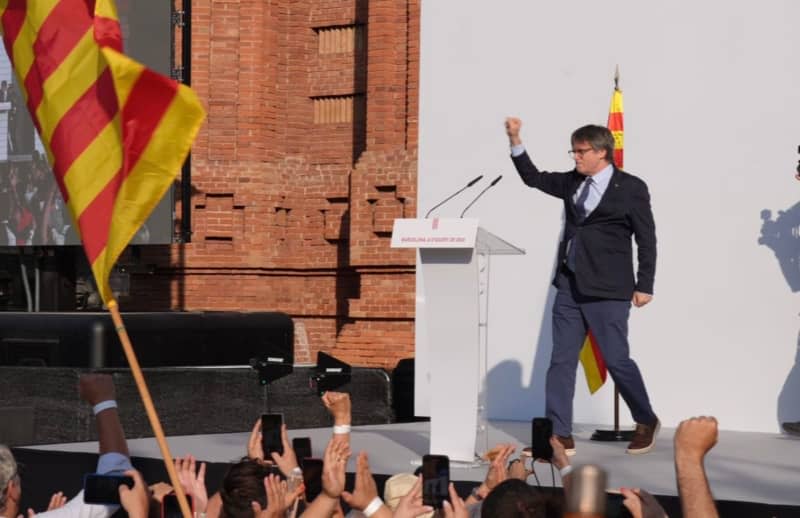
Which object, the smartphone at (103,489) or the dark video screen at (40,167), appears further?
the dark video screen at (40,167)

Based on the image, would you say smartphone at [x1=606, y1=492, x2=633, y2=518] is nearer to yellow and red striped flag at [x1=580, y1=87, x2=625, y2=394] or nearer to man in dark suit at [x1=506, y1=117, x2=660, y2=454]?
man in dark suit at [x1=506, y1=117, x2=660, y2=454]

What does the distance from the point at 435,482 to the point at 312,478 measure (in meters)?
0.40

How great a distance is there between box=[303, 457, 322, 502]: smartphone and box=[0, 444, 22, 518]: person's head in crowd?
2.31 ft

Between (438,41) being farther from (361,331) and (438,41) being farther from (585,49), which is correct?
(361,331)

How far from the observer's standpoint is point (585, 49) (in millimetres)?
7676

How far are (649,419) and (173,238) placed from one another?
21.0 feet

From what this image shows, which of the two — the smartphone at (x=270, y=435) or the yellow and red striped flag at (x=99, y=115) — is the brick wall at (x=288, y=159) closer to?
the smartphone at (x=270, y=435)

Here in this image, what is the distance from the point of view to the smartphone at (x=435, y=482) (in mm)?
3342

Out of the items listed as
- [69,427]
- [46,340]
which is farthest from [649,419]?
[46,340]

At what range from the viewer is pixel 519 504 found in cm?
289

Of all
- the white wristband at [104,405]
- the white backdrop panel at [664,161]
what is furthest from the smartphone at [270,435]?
the white backdrop panel at [664,161]

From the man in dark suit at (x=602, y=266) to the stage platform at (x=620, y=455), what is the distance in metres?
0.31

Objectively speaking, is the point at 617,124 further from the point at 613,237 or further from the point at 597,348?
the point at 613,237

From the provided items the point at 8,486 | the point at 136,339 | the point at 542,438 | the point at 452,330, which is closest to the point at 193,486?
the point at 8,486
